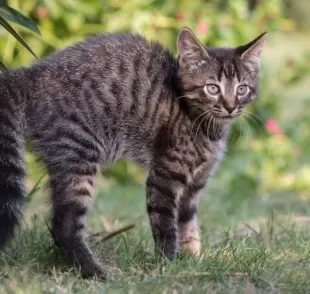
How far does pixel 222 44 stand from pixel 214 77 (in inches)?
136

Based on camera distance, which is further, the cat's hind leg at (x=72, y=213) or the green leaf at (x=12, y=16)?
the green leaf at (x=12, y=16)

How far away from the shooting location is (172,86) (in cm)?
411

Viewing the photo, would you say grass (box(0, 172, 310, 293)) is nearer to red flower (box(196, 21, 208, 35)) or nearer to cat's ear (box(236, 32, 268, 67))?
cat's ear (box(236, 32, 268, 67))

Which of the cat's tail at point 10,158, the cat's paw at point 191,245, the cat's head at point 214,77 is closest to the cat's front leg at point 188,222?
the cat's paw at point 191,245

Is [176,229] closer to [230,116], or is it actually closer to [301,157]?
[230,116]

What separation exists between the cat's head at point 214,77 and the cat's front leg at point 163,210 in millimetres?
449

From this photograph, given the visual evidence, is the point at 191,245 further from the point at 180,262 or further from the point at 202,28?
the point at 202,28

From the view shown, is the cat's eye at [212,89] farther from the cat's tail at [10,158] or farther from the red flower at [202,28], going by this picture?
the red flower at [202,28]

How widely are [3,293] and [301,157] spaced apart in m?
6.39

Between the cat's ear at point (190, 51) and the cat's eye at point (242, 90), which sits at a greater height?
the cat's ear at point (190, 51)

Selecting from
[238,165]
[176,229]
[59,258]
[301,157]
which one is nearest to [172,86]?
[176,229]

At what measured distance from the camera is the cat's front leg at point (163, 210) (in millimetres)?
3875

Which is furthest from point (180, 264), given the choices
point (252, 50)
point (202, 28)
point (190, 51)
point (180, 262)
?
point (202, 28)

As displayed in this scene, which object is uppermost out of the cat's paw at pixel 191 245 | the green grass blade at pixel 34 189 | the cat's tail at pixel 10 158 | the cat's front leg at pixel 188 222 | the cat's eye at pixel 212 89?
the cat's eye at pixel 212 89
